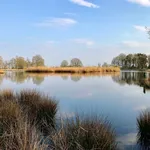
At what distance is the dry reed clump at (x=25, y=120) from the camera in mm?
3824

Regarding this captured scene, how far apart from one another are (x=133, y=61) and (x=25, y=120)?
83855 millimetres

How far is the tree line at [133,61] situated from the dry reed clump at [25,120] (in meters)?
72.5

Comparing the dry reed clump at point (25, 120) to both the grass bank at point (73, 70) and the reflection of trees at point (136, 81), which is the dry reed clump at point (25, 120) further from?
the grass bank at point (73, 70)

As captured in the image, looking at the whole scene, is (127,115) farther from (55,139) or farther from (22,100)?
(55,139)

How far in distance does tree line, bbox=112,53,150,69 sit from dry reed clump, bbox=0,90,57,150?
72.5 meters

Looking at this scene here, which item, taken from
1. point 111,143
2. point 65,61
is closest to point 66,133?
point 111,143

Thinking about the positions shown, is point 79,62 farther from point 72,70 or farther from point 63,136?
point 63,136

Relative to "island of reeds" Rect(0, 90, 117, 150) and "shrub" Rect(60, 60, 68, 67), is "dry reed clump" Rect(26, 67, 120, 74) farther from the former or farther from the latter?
"island of reeds" Rect(0, 90, 117, 150)

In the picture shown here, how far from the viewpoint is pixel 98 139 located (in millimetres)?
4465

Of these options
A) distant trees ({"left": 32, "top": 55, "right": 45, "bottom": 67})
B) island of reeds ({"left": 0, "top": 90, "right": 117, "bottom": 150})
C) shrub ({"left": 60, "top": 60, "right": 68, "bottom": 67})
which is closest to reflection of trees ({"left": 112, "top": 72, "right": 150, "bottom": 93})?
island of reeds ({"left": 0, "top": 90, "right": 117, "bottom": 150})

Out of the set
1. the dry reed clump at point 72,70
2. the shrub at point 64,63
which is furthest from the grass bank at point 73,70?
the shrub at point 64,63

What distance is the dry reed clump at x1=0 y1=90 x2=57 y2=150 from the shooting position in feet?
12.5

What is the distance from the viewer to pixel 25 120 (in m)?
5.63

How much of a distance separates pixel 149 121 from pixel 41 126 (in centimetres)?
283
